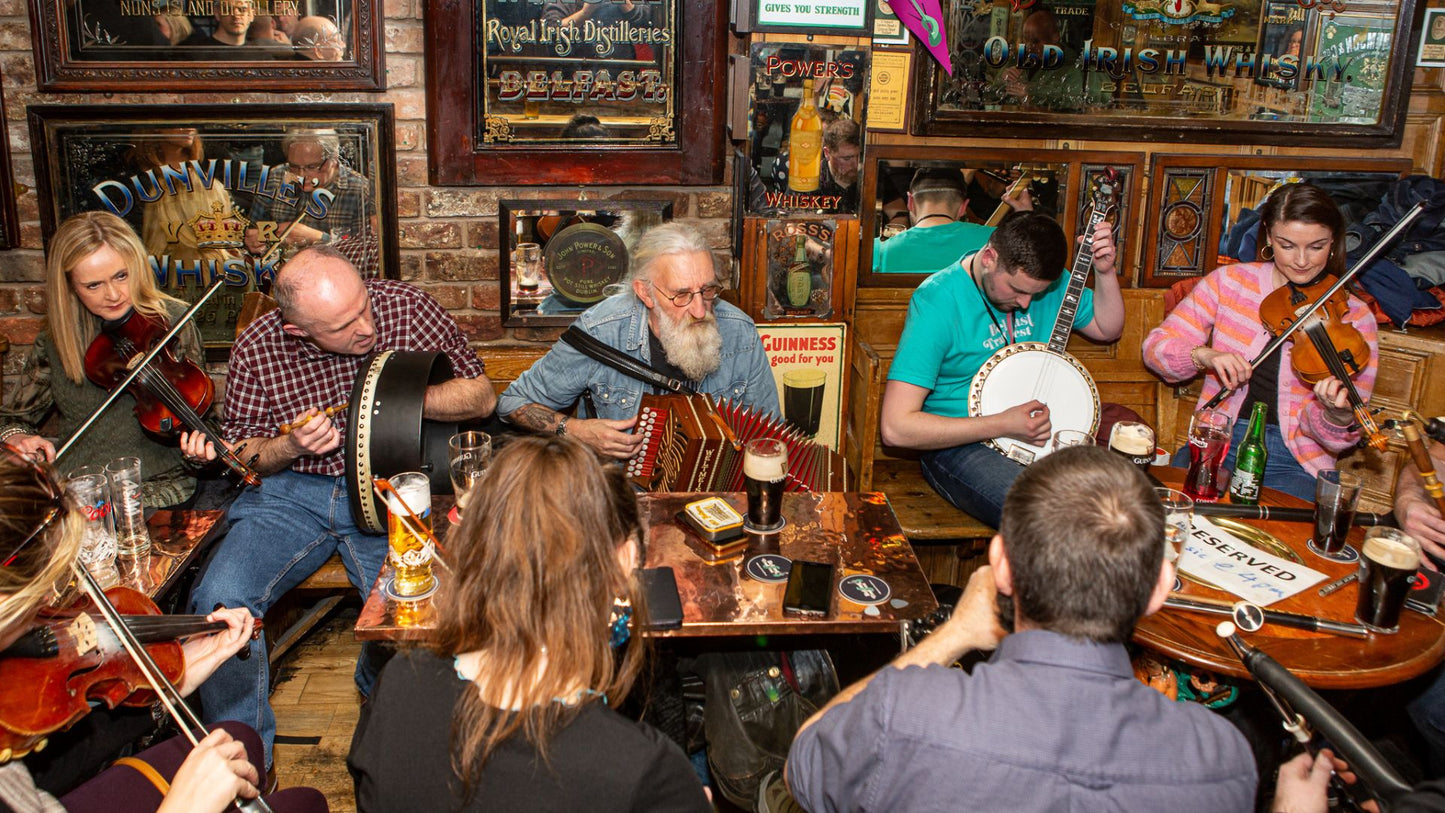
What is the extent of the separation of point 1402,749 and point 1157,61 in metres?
2.65

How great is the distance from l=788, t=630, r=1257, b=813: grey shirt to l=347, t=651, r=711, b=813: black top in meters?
0.29

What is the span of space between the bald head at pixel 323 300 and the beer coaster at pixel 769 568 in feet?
5.11

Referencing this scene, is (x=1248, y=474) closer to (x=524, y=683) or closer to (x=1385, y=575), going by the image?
(x=1385, y=575)

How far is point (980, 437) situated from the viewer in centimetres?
352

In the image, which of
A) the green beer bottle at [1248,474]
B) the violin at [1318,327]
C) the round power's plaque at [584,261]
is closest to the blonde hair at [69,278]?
the round power's plaque at [584,261]

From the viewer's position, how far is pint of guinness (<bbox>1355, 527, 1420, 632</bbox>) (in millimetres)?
2182

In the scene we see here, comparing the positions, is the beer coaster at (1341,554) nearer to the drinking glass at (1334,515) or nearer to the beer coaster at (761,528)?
the drinking glass at (1334,515)

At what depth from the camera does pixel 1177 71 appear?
13.8 ft

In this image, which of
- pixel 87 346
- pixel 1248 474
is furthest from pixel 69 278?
pixel 1248 474

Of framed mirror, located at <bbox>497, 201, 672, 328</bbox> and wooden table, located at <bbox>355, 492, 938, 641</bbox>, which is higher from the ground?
framed mirror, located at <bbox>497, 201, 672, 328</bbox>

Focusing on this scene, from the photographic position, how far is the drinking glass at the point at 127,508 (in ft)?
8.32

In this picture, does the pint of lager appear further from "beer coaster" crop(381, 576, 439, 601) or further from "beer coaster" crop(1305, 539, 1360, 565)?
"beer coaster" crop(1305, 539, 1360, 565)

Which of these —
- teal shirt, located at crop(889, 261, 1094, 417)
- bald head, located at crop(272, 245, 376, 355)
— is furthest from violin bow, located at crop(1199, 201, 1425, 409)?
bald head, located at crop(272, 245, 376, 355)

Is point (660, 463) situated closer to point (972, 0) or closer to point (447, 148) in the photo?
point (447, 148)
